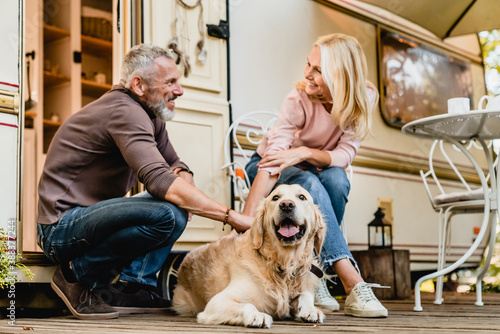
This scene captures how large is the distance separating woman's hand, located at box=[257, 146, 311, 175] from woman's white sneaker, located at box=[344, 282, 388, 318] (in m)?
0.61

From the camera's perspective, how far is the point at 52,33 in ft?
15.8

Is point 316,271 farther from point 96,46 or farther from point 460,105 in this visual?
point 96,46

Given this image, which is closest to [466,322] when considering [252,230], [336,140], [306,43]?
[252,230]

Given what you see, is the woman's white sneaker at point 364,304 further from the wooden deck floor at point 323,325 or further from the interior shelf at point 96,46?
the interior shelf at point 96,46

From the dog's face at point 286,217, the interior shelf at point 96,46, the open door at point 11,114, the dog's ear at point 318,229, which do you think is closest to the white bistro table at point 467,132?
the dog's ear at point 318,229

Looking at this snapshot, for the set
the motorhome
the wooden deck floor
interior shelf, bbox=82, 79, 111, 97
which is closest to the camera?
the wooden deck floor

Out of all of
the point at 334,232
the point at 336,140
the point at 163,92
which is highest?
the point at 163,92

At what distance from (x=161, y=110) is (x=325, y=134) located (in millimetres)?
798

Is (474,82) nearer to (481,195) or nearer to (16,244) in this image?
(481,195)

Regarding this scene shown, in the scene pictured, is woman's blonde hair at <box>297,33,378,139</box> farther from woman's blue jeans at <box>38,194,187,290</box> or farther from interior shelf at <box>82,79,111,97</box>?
interior shelf at <box>82,79,111,97</box>

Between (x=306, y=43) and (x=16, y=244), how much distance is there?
2727 mm

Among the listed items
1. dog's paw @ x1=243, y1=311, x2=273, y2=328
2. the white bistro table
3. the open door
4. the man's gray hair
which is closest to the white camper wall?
the white bistro table

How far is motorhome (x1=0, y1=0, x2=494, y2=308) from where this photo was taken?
2.80 m

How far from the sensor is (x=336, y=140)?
2.86 meters
